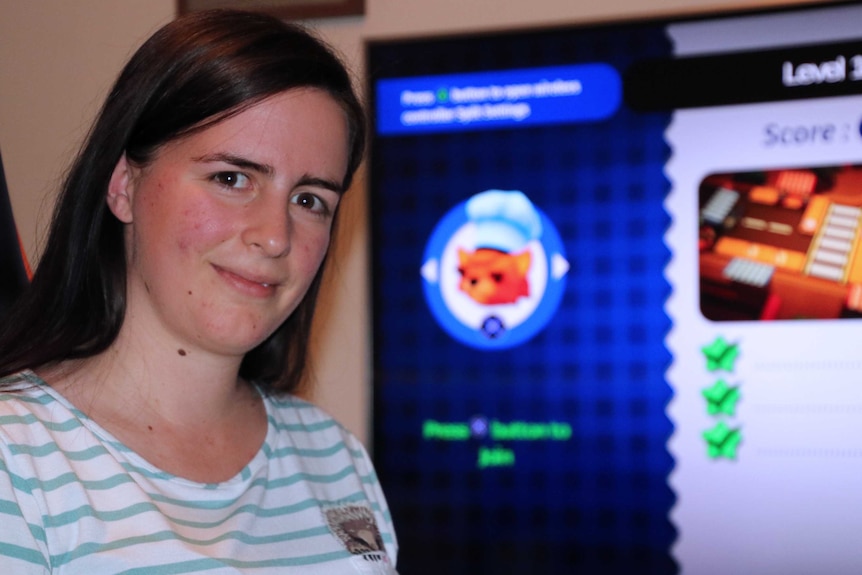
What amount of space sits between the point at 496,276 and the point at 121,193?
2.73 ft

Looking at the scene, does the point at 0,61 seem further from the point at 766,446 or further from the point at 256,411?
the point at 766,446

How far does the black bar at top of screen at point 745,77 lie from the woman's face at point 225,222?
0.82 metres

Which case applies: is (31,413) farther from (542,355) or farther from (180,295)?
(542,355)

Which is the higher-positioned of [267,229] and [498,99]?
[498,99]

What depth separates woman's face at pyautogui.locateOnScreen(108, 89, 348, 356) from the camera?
3.72 ft

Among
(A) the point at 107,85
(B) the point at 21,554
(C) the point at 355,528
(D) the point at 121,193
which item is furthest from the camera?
(A) the point at 107,85

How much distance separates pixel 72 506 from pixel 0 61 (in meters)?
1.50

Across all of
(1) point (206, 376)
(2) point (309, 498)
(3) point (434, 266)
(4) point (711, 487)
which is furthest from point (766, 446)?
(1) point (206, 376)

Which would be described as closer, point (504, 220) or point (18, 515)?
point (18, 515)

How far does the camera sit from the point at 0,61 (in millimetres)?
2189

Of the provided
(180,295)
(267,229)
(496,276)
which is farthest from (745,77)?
(180,295)

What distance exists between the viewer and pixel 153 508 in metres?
1.10

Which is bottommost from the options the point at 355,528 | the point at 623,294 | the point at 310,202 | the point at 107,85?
the point at 355,528

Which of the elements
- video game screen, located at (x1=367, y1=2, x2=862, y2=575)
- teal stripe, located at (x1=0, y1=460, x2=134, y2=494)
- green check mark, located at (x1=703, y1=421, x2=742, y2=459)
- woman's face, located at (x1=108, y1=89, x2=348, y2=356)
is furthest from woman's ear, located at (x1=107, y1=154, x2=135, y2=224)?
green check mark, located at (x1=703, y1=421, x2=742, y2=459)
